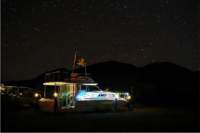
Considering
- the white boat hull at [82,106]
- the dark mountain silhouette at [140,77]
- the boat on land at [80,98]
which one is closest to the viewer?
the white boat hull at [82,106]

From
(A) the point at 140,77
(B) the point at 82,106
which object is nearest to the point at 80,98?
(B) the point at 82,106

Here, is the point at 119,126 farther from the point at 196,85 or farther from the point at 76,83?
the point at 196,85

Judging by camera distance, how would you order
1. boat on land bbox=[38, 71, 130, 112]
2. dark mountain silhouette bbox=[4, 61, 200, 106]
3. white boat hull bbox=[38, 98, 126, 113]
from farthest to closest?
dark mountain silhouette bbox=[4, 61, 200, 106]
boat on land bbox=[38, 71, 130, 112]
white boat hull bbox=[38, 98, 126, 113]

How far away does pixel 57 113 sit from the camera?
1917 centimetres

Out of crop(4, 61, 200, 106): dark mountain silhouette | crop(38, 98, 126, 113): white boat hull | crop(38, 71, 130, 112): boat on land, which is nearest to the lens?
crop(38, 98, 126, 113): white boat hull

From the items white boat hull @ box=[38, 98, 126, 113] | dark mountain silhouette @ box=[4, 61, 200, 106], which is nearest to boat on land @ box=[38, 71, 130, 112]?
white boat hull @ box=[38, 98, 126, 113]

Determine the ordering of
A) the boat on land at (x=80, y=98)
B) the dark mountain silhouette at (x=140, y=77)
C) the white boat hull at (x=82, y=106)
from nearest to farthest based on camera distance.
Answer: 1. the white boat hull at (x=82, y=106)
2. the boat on land at (x=80, y=98)
3. the dark mountain silhouette at (x=140, y=77)

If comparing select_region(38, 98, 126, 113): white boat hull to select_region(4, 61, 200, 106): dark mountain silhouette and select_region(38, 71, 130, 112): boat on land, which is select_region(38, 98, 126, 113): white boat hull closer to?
select_region(38, 71, 130, 112): boat on land

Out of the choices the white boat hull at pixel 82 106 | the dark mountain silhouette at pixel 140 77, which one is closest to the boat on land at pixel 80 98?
the white boat hull at pixel 82 106

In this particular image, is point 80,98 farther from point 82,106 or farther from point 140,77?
point 140,77

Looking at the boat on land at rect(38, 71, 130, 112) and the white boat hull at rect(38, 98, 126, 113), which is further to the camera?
the boat on land at rect(38, 71, 130, 112)

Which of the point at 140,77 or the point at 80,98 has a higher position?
the point at 140,77

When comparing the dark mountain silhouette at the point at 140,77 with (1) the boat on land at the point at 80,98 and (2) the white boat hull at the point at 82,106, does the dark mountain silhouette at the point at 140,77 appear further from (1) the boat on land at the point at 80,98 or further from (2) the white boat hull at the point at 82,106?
(2) the white boat hull at the point at 82,106

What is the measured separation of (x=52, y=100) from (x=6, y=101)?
5.26 metres
